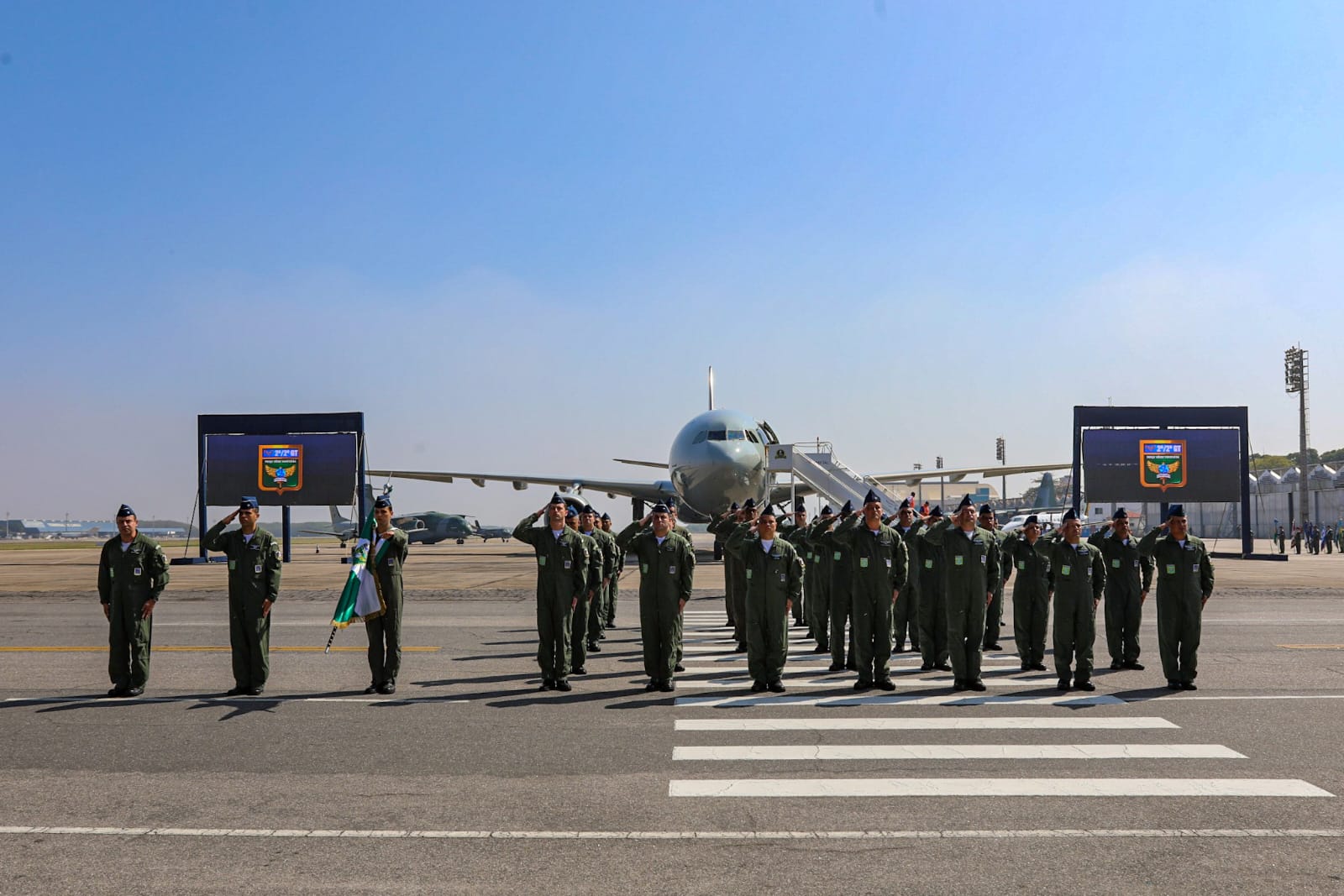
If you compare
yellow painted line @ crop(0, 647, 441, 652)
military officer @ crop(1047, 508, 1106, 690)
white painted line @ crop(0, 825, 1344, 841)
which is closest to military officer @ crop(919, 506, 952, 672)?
military officer @ crop(1047, 508, 1106, 690)

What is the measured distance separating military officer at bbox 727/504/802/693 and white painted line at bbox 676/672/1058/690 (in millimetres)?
393

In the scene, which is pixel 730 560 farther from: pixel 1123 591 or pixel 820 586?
pixel 1123 591

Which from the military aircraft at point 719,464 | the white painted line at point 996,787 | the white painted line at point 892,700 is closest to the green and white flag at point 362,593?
the white painted line at point 892,700

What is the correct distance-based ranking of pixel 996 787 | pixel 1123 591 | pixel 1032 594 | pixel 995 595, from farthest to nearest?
pixel 995 595 < pixel 1032 594 < pixel 1123 591 < pixel 996 787

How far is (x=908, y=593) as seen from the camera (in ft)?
44.1

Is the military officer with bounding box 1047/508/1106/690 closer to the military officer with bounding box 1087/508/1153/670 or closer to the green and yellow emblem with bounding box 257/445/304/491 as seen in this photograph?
the military officer with bounding box 1087/508/1153/670

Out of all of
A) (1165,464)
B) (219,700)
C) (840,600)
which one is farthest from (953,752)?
(1165,464)

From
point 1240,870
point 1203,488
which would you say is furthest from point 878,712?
point 1203,488

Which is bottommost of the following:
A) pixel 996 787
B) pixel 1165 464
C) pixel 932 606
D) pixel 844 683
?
pixel 844 683

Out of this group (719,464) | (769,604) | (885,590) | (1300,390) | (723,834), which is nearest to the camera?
(723,834)

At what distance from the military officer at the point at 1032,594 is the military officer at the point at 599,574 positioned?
499 cm

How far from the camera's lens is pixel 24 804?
6375 mm

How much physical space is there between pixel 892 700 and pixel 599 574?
387 centimetres

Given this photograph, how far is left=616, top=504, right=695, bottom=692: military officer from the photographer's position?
10773mm
